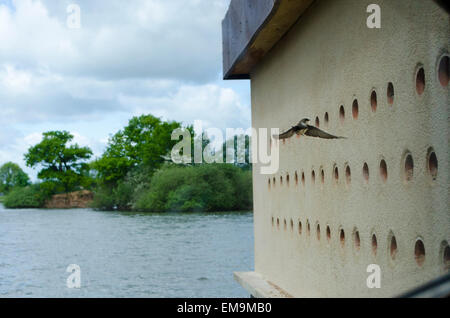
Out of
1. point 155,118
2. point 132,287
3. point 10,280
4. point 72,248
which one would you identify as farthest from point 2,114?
point 132,287

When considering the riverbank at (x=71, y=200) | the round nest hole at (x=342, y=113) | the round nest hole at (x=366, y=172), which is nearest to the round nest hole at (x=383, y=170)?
the round nest hole at (x=366, y=172)

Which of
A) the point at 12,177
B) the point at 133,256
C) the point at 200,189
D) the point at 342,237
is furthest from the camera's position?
the point at 12,177

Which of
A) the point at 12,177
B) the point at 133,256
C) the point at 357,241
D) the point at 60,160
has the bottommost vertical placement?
the point at 133,256

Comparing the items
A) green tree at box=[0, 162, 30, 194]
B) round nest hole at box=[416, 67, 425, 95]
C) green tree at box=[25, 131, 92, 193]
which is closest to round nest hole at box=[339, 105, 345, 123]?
round nest hole at box=[416, 67, 425, 95]

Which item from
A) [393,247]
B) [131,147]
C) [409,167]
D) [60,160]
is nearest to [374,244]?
[393,247]

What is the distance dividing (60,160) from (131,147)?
918 cm

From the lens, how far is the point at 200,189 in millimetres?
22891

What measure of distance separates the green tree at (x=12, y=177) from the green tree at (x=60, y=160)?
163 centimetres

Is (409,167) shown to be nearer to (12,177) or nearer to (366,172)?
(366,172)

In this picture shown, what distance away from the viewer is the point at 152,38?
25078mm

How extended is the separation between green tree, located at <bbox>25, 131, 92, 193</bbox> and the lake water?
10.5 metres

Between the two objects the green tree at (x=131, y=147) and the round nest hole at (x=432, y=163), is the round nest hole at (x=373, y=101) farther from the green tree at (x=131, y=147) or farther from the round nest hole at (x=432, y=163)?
the green tree at (x=131, y=147)

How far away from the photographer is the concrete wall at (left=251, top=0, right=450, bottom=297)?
3.04 meters
